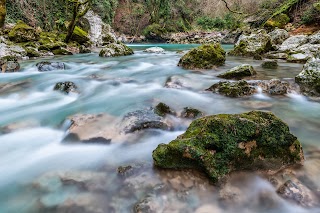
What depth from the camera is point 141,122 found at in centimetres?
326

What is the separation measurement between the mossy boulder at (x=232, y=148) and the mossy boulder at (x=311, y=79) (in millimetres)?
2671

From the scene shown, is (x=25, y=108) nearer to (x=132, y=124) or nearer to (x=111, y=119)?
(x=111, y=119)

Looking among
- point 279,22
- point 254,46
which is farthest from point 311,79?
point 279,22

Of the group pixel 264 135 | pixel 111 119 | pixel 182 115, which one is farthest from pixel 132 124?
pixel 264 135

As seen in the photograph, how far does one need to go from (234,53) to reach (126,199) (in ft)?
32.4

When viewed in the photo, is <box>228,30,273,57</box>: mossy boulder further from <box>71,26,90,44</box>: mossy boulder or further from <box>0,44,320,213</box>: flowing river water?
<box>71,26,90,44</box>: mossy boulder

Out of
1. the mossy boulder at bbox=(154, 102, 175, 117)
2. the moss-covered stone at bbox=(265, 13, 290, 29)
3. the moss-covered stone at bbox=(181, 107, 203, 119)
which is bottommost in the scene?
the moss-covered stone at bbox=(181, 107, 203, 119)

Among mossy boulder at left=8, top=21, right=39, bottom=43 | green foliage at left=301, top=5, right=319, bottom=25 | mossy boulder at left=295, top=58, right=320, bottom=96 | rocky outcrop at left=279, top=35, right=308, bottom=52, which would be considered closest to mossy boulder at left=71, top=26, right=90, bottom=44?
mossy boulder at left=8, top=21, right=39, bottom=43

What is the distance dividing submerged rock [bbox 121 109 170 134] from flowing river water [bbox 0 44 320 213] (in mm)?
126

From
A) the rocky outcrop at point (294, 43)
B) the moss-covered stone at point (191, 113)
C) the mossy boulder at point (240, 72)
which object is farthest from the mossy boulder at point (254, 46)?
the moss-covered stone at point (191, 113)

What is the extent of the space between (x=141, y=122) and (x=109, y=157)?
0.74 m

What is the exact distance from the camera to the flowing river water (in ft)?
6.61

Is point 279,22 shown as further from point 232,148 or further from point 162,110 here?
point 232,148

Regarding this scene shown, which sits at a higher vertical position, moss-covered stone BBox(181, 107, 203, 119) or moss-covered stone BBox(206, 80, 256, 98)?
moss-covered stone BBox(206, 80, 256, 98)
